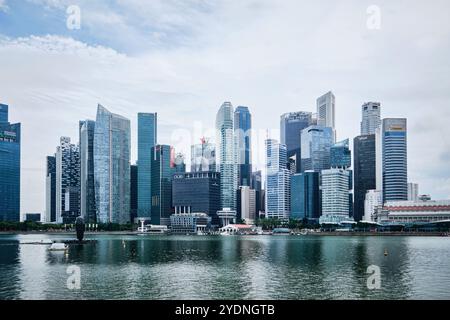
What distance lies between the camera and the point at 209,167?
104750mm

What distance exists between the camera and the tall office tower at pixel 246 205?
11239cm

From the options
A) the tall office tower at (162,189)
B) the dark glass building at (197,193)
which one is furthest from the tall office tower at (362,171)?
the tall office tower at (162,189)

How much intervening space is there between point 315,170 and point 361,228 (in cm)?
2388

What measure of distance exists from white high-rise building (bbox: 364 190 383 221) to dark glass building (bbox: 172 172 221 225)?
30.7 meters

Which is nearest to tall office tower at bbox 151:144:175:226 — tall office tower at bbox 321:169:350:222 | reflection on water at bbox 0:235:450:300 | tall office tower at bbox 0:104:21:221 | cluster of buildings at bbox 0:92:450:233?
cluster of buildings at bbox 0:92:450:233

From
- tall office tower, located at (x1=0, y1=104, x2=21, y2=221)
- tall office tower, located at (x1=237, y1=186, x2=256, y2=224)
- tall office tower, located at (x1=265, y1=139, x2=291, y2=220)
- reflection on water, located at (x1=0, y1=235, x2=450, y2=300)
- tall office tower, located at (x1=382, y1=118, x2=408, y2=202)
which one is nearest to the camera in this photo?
tall office tower, located at (x1=0, y1=104, x2=21, y2=221)

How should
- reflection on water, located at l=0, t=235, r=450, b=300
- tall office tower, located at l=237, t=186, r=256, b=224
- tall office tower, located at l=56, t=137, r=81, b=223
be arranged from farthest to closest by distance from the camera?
tall office tower, located at l=237, t=186, r=256, b=224
tall office tower, located at l=56, t=137, r=81, b=223
reflection on water, located at l=0, t=235, r=450, b=300

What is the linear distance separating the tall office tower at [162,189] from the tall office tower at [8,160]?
6795cm

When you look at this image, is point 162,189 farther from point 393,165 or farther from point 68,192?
point 393,165

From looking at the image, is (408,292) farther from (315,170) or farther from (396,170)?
(315,170)

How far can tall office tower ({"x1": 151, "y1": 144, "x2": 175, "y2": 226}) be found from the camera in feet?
351

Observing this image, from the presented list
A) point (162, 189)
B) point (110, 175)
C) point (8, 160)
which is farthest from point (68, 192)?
point (8, 160)

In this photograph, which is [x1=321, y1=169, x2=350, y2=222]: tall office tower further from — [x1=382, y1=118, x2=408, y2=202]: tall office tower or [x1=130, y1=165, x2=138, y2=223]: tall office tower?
[x1=130, y1=165, x2=138, y2=223]: tall office tower

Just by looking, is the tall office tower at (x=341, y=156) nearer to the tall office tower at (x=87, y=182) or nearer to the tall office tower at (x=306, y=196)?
the tall office tower at (x=306, y=196)
